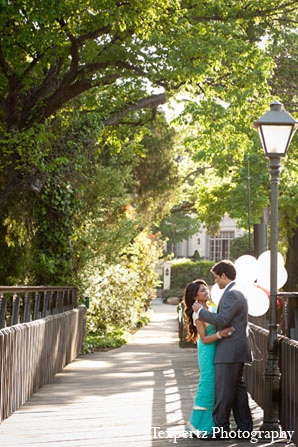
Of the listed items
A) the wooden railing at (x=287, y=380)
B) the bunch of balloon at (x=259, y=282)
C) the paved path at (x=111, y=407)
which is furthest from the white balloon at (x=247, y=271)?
the paved path at (x=111, y=407)

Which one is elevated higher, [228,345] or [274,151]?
[274,151]

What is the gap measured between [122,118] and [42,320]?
12.3 m

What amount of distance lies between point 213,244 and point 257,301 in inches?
2487

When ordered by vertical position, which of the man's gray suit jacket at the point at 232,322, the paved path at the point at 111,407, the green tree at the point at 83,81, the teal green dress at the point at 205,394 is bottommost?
the paved path at the point at 111,407

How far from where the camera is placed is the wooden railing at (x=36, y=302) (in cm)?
948

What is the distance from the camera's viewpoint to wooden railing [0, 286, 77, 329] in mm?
9483

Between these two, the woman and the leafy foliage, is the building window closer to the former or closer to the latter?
the leafy foliage

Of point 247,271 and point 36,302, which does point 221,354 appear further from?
point 36,302

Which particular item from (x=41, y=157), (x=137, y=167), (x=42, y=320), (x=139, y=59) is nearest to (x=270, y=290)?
(x=42, y=320)

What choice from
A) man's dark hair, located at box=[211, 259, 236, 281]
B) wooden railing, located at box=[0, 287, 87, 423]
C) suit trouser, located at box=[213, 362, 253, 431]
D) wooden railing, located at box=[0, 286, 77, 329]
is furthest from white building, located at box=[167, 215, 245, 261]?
suit trouser, located at box=[213, 362, 253, 431]

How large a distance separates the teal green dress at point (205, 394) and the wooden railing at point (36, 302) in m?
2.11

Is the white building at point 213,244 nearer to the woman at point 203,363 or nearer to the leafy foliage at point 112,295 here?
the leafy foliage at point 112,295

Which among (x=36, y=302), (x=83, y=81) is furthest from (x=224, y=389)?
(x=83, y=81)

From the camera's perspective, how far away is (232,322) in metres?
7.97
